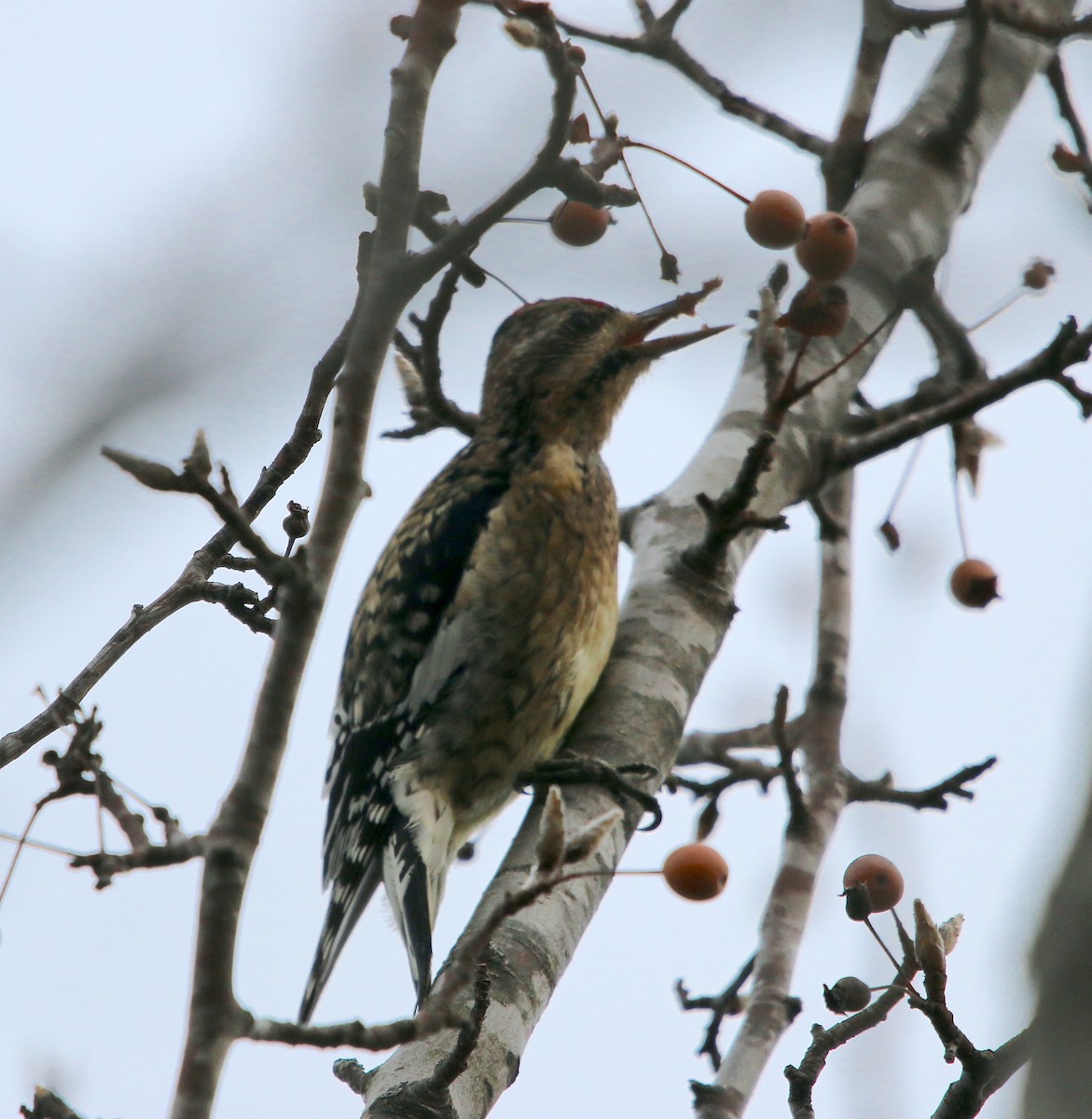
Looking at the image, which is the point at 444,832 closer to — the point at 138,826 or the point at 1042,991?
the point at 138,826

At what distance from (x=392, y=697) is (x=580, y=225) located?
1434 millimetres

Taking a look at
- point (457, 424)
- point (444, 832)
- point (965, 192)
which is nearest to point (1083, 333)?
point (965, 192)

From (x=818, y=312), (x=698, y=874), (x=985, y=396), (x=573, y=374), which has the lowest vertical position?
(x=698, y=874)

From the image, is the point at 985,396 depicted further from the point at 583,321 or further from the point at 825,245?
the point at 583,321

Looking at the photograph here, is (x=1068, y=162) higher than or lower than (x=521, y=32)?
higher

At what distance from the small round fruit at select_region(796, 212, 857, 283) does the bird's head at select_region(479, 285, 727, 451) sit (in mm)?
1226

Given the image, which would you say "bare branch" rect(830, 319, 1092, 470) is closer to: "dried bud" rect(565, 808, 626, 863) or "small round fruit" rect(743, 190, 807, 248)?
"small round fruit" rect(743, 190, 807, 248)

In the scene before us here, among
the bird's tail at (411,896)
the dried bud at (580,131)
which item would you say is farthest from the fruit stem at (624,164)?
the bird's tail at (411,896)

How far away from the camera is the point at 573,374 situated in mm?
4539

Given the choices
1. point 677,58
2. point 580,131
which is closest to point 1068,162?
point 677,58

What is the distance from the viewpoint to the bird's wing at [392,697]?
3.69 meters

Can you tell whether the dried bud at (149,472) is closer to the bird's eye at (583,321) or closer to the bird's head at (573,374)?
the bird's head at (573,374)

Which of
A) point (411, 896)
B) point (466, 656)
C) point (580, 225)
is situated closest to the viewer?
point (580, 225)

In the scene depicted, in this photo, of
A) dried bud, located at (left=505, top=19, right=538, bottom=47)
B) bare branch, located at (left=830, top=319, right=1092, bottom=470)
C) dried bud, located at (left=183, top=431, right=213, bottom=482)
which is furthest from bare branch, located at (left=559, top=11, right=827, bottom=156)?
dried bud, located at (left=183, top=431, right=213, bottom=482)
